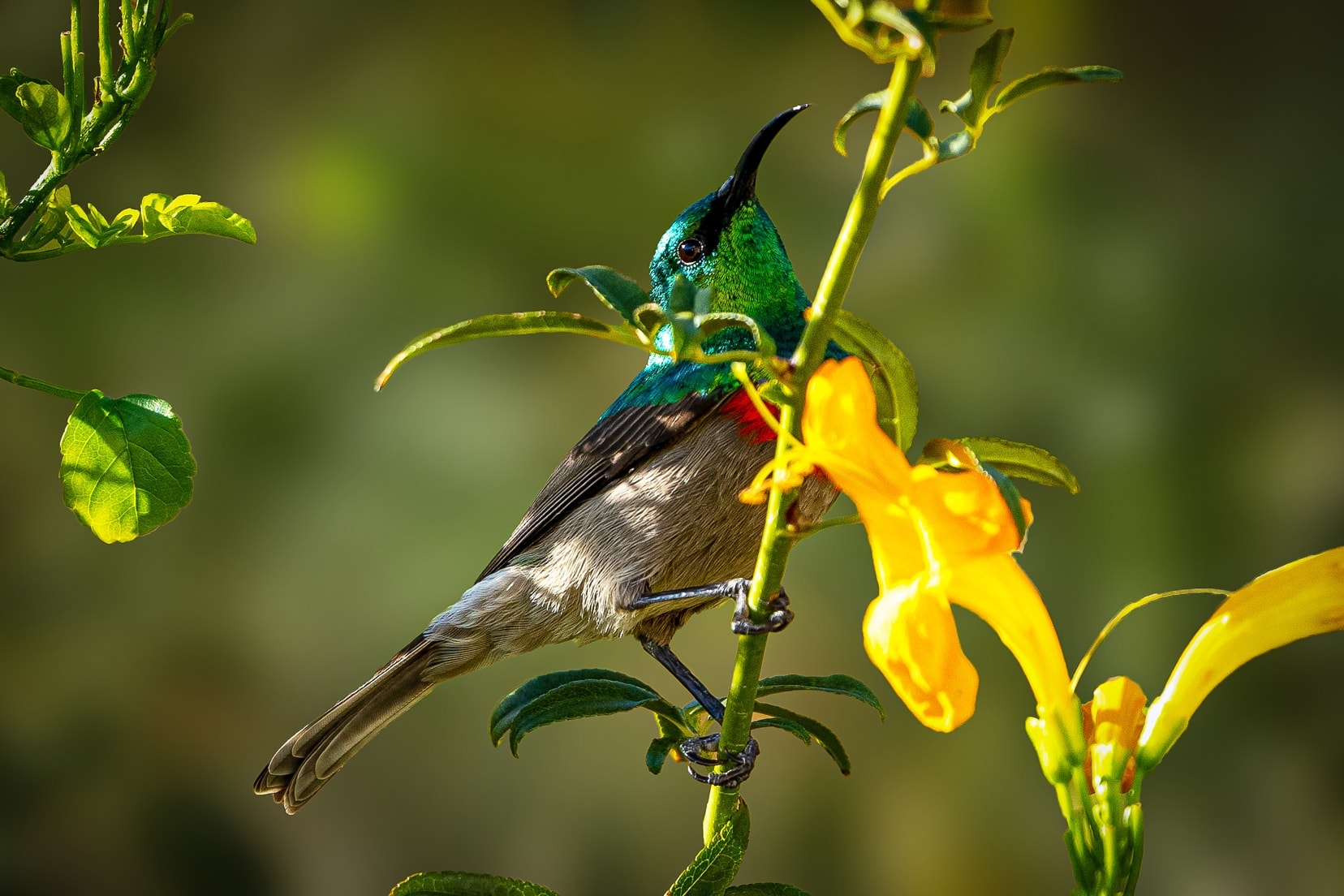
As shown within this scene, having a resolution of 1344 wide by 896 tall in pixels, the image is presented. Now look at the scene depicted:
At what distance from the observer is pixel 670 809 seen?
4.43ft

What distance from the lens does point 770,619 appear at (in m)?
0.49

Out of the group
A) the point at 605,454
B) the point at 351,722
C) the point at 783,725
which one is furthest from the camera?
the point at 605,454

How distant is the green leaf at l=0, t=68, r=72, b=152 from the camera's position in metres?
0.48

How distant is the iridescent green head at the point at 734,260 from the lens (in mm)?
903

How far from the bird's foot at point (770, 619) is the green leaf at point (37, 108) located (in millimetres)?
349

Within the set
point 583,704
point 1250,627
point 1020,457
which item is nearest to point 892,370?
point 1020,457

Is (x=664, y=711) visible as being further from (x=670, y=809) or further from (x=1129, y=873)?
(x=670, y=809)

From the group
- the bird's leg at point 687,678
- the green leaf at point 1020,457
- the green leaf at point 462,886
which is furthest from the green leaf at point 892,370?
the bird's leg at point 687,678

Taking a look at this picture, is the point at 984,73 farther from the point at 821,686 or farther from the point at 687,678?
the point at 687,678

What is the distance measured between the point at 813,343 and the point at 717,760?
297mm

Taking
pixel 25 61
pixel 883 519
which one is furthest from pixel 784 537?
pixel 25 61

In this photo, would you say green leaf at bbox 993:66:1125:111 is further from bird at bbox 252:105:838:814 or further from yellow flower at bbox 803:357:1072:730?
bird at bbox 252:105:838:814

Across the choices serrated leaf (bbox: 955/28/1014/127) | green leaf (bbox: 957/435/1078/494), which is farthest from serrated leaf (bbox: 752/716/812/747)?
serrated leaf (bbox: 955/28/1014/127)

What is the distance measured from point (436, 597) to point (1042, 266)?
31.0 inches
